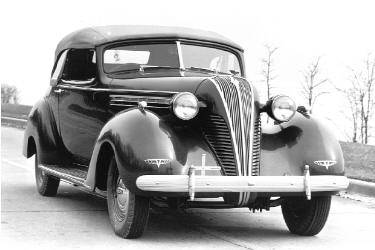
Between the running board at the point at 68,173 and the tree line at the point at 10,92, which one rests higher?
the running board at the point at 68,173

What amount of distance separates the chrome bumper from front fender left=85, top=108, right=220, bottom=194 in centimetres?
9

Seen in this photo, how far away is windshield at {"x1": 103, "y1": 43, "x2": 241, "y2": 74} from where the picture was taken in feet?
22.8

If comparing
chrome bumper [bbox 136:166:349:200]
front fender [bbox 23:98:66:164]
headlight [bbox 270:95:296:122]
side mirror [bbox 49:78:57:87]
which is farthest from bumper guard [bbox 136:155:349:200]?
side mirror [bbox 49:78:57:87]

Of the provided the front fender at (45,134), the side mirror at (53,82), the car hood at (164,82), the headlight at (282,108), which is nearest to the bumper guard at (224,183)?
the headlight at (282,108)

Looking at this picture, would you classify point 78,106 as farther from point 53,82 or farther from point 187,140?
→ point 187,140

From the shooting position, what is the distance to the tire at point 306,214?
5.97 m

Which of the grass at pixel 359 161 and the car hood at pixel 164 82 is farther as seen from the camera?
the grass at pixel 359 161

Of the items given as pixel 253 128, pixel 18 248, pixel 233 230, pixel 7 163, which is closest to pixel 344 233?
pixel 233 230

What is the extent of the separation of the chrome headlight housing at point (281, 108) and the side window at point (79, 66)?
219 cm

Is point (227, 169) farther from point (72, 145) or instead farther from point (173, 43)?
point (72, 145)

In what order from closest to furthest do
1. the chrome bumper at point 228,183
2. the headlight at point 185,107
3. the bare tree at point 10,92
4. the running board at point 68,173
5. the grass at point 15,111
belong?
1. the chrome bumper at point 228,183
2. the headlight at point 185,107
3. the running board at point 68,173
4. the grass at point 15,111
5. the bare tree at point 10,92

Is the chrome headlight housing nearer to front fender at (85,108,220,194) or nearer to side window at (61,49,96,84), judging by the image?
front fender at (85,108,220,194)

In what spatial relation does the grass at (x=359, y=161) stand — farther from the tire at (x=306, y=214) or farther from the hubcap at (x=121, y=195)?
the hubcap at (x=121, y=195)

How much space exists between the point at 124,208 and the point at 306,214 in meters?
1.64
